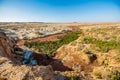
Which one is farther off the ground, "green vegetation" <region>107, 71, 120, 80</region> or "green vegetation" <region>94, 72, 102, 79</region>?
"green vegetation" <region>107, 71, 120, 80</region>

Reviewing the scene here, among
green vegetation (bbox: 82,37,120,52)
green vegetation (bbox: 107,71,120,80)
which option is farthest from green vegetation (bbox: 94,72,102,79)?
green vegetation (bbox: 82,37,120,52)

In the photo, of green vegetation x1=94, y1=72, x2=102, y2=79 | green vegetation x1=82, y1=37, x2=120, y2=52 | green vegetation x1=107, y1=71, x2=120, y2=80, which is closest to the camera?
green vegetation x1=107, y1=71, x2=120, y2=80

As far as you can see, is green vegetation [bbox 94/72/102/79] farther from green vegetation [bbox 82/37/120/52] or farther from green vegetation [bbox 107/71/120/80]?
green vegetation [bbox 82/37/120/52]

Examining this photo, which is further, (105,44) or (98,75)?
(105,44)

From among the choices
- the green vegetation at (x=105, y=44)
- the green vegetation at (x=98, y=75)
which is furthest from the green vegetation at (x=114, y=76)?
the green vegetation at (x=105, y=44)

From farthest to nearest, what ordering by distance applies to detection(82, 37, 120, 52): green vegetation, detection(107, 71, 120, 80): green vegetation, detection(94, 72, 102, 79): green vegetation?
detection(82, 37, 120, 52): green vegetation → detection(94, 72, 102, 79): green vegetation → detection(107, 71, 120, 80): green vegetation

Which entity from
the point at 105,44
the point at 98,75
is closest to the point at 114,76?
the point at 98,75

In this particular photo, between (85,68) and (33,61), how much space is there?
21.9ft

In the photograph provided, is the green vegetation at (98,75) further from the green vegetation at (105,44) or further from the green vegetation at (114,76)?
the green vegetation at (105,44)

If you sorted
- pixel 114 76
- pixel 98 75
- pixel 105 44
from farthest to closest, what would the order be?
pixel 105 44, pixel 98 75, pixel 114 76

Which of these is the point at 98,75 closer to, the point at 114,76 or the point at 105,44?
the point at 114,76

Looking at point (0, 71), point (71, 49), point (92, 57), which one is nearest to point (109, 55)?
point (92, 57)

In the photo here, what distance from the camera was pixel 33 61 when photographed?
2883 cm

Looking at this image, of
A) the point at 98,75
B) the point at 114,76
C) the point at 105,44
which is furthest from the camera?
the point at 105,44
